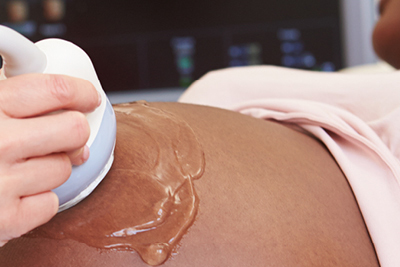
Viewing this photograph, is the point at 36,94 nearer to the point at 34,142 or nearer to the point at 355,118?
the point at 34,142

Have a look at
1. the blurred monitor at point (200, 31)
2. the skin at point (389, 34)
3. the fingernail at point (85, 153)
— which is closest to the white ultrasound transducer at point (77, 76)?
the fingernail at point (85, 153)

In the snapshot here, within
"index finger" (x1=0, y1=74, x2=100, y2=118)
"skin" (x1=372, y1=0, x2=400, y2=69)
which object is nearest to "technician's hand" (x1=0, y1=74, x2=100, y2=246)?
"index finger" (x1=0, y1=74, x2=100, y2=118)

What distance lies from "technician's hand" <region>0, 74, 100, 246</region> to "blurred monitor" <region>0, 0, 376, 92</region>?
226cm

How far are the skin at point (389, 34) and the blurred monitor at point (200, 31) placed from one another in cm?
151

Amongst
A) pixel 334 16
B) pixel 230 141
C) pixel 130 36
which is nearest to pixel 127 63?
pixel 130 36

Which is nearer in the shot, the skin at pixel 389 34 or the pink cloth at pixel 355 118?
the pink cloth at pixel 355 118

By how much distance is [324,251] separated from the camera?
14.4 inches

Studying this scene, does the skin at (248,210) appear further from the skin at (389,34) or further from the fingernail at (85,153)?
the skin at (389,34)

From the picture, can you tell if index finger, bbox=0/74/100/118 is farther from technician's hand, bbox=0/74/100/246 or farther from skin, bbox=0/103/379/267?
skin, bbox=0/103/379/267

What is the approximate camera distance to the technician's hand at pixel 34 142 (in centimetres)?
25

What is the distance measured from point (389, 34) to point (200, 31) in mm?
1676

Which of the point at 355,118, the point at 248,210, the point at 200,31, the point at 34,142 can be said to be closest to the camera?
the point at 34,142

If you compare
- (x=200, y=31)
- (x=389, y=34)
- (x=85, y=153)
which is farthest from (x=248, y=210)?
(x=200, y=31)

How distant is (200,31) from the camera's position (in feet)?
8.02
